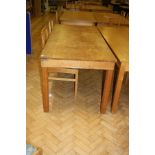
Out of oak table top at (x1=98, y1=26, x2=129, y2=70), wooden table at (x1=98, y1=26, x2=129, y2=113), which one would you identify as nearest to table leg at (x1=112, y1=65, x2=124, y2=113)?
wooden table at (x1=98, y1=26, x2=129, y2=113)

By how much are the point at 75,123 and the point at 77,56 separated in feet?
2.32

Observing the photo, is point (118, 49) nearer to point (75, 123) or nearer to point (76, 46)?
point (76, 46)

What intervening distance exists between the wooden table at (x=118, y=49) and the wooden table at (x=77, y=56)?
3.2 inches

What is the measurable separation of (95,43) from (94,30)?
2.71 ft

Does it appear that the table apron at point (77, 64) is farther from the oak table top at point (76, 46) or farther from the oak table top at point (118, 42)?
the oak table top at point (118, 42)

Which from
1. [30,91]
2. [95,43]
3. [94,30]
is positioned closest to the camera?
[95,43]

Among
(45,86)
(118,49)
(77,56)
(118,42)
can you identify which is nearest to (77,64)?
(77,56)
